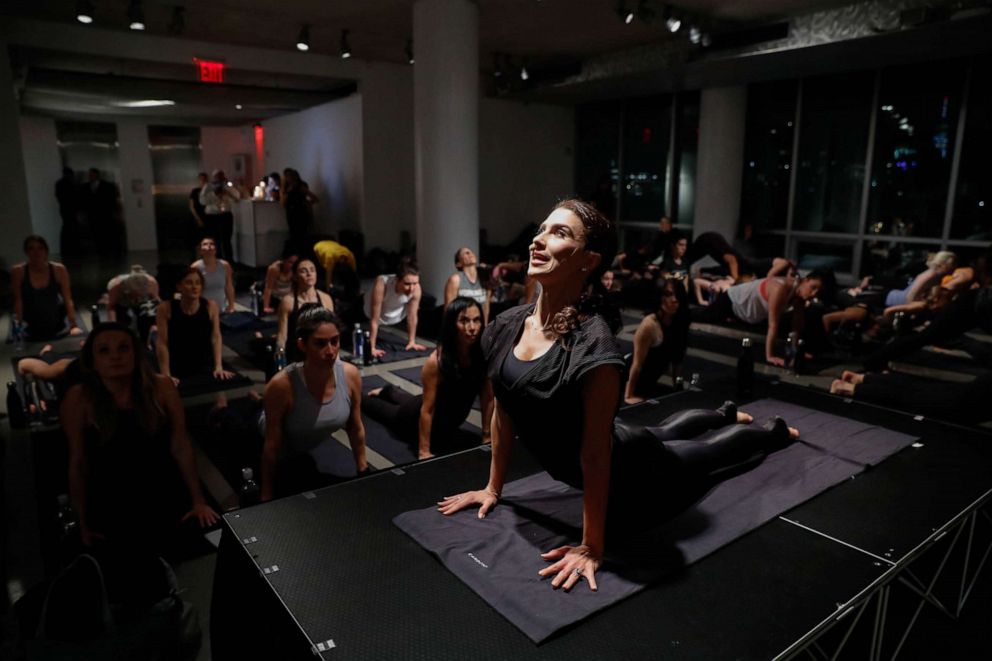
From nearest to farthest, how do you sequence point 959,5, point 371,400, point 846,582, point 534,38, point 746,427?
point 846,582, point 746,427, point 371,400, point 959,5, point 534,38

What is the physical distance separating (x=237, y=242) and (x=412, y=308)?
21.5 feet

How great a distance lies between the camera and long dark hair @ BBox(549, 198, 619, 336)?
1685 mm

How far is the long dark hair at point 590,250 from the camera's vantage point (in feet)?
5.53

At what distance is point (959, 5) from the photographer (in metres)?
5.41

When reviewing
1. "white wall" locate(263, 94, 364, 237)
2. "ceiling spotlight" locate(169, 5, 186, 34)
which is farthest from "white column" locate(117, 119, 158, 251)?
"ceiling spotlight" locate(169, 5, 186, 34)

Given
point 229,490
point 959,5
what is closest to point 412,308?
point 229,490

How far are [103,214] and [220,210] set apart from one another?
391cm

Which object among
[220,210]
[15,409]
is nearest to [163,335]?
[15,409]

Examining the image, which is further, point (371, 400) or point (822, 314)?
point (822, 314)

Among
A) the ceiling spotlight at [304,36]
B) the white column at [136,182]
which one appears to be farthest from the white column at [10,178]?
the white column at [136,182]

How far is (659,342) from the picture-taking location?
4316 mm

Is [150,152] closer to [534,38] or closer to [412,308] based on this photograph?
[534,38]

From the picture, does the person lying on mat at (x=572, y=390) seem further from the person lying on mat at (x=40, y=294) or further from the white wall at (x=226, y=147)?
the white wall at (x=226, y=147)

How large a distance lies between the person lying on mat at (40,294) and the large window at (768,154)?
8.55m
